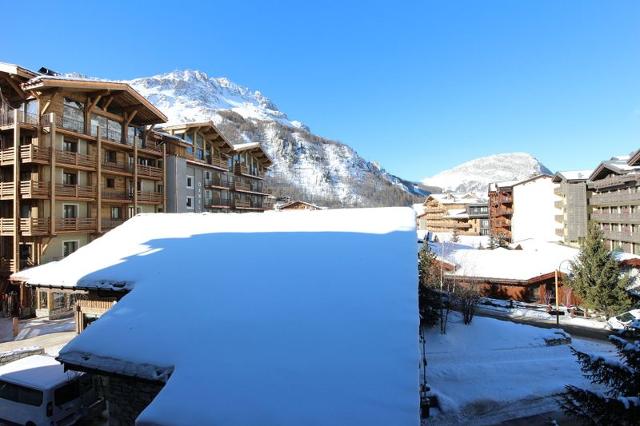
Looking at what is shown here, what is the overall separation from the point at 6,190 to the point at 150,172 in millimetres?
10367

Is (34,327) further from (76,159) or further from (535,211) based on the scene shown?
(535,211)

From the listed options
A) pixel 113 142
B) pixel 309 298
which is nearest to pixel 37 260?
pixel 113 142

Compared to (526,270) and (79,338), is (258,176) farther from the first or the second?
(79,338)

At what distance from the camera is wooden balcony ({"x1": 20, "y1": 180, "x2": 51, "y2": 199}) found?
21.5m

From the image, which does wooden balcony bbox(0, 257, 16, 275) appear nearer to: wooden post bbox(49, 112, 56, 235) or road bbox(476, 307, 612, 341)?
wooden post bbox(49, 112, 56, 235)

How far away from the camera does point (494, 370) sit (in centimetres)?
1291

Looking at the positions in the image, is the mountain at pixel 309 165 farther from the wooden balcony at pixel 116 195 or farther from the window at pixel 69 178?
the window at pixel 69 178

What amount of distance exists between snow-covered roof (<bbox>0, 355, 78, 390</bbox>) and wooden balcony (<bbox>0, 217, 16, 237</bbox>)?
14331 millimetres

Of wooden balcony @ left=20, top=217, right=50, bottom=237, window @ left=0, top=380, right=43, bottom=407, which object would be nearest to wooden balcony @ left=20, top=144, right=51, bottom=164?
wooden balcony @ left=20, top=217, right=50, bottom=237

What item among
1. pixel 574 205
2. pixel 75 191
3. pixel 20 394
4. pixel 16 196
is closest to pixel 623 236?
pixel 574 205

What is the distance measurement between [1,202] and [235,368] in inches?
1022

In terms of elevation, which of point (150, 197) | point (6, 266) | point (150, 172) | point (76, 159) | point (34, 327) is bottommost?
point (34, 327)

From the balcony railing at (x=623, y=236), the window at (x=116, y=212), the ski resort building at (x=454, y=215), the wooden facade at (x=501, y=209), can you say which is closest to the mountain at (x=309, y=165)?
the ski resort building at (x=454, y=215)

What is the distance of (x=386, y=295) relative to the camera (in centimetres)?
679
